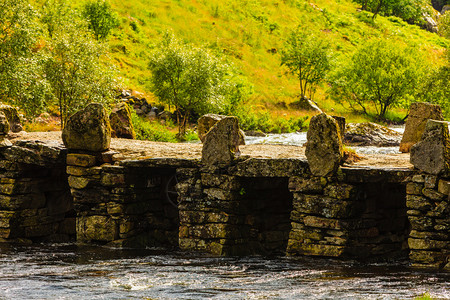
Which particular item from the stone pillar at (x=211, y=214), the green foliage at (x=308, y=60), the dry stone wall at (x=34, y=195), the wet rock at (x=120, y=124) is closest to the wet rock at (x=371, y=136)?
the wet rock at (x=120, y=124)

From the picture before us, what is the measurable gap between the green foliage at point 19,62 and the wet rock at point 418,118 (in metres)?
23.6

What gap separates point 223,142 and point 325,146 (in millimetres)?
3257

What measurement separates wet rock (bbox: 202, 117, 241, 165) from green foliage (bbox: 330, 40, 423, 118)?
4417cm

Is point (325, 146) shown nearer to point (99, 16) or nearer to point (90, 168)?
point (90, 168)

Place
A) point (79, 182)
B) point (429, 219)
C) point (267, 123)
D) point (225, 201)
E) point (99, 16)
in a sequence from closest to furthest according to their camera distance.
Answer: point (429, 219) → point (225, 201) → point (79, 182) → point (267, 123) → point (99, 16)

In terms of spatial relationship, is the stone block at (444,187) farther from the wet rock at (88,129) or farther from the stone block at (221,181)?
the wet rock at (88,129)

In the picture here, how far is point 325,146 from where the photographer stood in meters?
15.7

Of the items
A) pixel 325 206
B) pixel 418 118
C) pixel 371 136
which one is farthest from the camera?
pixel 371 136

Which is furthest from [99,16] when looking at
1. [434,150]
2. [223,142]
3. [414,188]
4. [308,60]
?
[434,150]

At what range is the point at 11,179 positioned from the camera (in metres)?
20.9

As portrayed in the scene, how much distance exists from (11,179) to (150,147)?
5107 millimetres

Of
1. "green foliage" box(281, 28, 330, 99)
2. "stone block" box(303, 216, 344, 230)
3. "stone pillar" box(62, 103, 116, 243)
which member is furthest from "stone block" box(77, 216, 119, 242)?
"green foliage" box(281, 28, 330, 99)

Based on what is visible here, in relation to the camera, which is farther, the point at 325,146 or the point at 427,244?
the point at 325,146

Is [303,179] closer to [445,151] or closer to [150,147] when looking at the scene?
[445,151]
